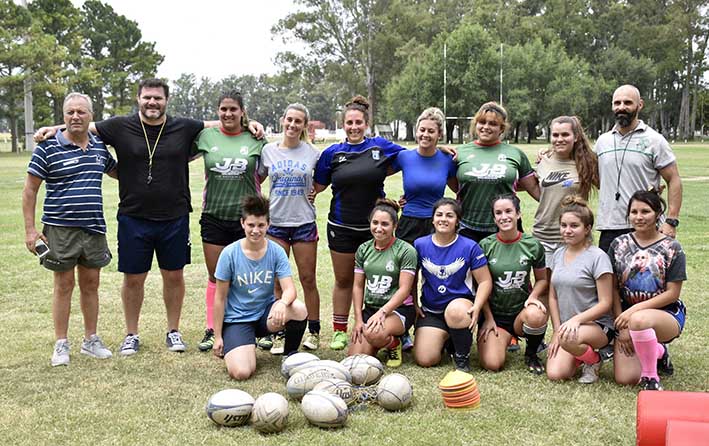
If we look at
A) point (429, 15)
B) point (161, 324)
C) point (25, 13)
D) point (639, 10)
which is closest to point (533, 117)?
point (429, 15)

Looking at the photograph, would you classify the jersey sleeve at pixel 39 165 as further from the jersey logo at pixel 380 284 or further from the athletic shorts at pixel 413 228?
the athletic shorts at pixel 413 228

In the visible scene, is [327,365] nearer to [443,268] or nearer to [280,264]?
[280,264]

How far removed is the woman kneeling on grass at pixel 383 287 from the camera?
538 cm

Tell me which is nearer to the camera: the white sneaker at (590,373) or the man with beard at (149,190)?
the white sneaker at (590,373)

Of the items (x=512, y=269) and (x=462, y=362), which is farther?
(x=512, y=269)

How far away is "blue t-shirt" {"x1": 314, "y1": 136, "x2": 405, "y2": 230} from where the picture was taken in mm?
5793

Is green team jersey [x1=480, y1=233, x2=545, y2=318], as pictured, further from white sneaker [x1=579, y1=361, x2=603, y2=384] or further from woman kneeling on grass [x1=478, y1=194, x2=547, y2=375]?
white sneaker [x1=579, y1=361, x2=603, y2=384]

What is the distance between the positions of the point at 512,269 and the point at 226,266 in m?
2.28

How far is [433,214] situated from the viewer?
5.64 meters

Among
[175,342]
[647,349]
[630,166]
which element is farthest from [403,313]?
[630,166]

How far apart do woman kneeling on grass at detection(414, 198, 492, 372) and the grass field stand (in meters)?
0.22

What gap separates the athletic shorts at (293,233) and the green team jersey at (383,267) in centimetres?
53

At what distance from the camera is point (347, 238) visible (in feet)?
19.5

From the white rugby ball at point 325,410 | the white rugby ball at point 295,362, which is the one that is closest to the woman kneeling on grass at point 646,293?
the white rugby ball at point 325,410
